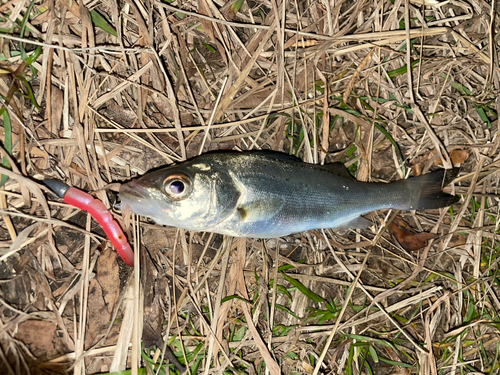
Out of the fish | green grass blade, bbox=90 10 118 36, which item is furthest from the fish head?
green grass blade, bbox=90 10 118 36

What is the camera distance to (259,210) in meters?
2.74

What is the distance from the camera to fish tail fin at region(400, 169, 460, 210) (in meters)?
3.15

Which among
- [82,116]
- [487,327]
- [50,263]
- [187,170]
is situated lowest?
[487,327]

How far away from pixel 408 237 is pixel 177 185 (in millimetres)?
2509

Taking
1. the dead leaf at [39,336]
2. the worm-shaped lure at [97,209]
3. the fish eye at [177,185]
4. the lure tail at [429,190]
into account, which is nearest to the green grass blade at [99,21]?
the worm-shaped lure at [97,209]

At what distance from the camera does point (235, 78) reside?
3.23m

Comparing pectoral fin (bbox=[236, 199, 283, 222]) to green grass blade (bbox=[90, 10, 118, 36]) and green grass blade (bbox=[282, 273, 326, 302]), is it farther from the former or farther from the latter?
green grass blade (bbox=[90, 10, 118, 36])

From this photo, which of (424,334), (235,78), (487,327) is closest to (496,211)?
(487,327)

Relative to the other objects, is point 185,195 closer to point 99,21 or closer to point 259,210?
point 259,210

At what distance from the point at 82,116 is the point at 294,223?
224 cm

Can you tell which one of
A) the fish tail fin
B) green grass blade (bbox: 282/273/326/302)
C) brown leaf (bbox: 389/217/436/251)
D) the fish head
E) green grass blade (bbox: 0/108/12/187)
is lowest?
green grass blade (bbox: 282/273/326/302)

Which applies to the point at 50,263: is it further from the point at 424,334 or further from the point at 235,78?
the point at 424,334

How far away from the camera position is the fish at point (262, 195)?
99.7 inches

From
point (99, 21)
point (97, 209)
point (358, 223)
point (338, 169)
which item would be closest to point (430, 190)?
point (358, 223)
